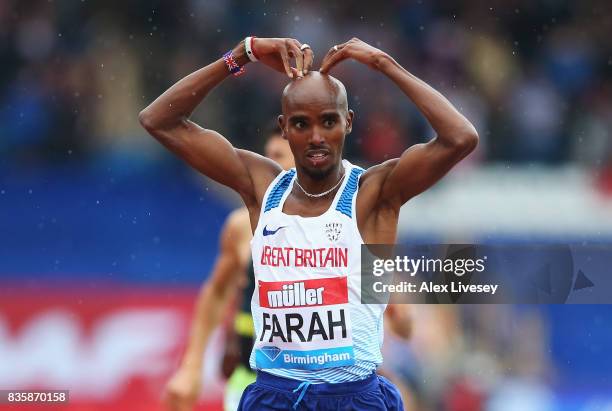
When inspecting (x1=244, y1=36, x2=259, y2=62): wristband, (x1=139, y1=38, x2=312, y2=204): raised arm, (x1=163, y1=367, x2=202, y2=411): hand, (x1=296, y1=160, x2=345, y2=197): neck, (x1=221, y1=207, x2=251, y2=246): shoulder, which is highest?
(x1=221, y1=207, x2=251, y2=246): shoulder

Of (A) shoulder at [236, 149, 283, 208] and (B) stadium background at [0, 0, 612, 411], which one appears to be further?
(B) stadium background at [0, 0, 612, 411]

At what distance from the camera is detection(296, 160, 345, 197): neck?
588 cm

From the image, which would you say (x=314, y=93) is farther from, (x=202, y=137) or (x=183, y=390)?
(x=183, y=390)

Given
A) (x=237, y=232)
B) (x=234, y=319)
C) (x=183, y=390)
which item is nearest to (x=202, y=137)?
(x=237, y=232)

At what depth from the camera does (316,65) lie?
45.7 ft

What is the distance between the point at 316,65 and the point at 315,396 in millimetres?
8597

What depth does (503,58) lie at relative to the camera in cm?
1566

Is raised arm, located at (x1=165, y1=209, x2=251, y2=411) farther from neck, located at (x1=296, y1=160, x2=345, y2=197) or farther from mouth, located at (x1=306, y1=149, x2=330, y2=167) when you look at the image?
mouth, located at (x1=306, y1=149, x2=330, y2=167)

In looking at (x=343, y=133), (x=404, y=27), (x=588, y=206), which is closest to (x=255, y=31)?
(x=404, y=27)

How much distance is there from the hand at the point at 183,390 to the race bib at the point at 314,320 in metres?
2.95

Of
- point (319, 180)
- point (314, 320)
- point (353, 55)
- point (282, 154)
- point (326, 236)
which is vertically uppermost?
point (282, 154)

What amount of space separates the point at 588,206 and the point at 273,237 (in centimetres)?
797

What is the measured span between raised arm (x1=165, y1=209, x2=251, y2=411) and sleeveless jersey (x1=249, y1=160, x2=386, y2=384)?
2.83 m

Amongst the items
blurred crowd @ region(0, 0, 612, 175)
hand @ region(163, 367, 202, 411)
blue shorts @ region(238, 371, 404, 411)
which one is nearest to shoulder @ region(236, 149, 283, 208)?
blue shorts @ region(238, 371, 404, 411)
